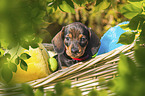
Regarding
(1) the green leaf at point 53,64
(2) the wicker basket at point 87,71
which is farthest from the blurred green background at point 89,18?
(2) the wicker basket at point 87,71

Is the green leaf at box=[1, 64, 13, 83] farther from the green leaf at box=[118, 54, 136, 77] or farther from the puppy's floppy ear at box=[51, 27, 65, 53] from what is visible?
the puppy's floppy ear at box=[51, 27, 65, 53]

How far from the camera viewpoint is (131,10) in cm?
42

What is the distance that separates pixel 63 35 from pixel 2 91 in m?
0.62

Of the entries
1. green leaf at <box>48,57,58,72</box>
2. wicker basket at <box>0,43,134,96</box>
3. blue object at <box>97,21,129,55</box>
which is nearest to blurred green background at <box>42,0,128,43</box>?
blue object at <box>97,21,129,55</box>

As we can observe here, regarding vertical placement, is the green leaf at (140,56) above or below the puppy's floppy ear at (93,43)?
below

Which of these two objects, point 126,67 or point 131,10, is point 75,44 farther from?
point 126,67

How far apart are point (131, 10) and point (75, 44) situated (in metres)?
0.66

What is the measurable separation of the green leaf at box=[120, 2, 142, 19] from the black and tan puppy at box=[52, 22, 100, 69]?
636mm

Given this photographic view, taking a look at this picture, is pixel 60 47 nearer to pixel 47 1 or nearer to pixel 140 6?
pixel 47 1

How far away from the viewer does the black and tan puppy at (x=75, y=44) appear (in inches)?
42.0

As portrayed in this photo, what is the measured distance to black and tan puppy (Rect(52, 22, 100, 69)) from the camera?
107cm

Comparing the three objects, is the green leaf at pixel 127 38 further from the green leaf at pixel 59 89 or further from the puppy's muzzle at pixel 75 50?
the puppy's muzzle at pixel 75 50

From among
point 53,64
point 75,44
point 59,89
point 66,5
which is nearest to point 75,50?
point 75,44

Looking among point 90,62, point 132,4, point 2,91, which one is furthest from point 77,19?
point 132,4
